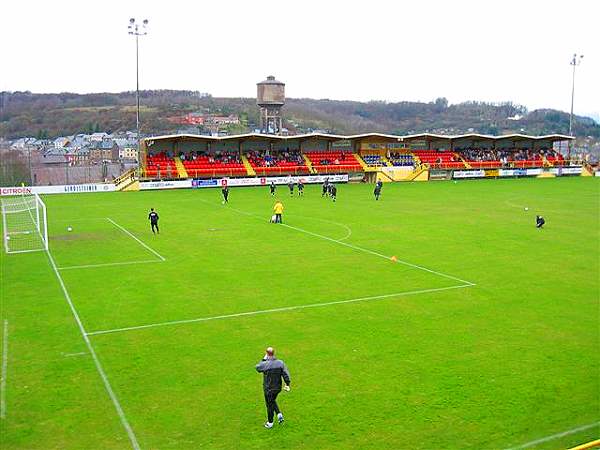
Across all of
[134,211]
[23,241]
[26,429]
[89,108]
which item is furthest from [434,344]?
[89,108]

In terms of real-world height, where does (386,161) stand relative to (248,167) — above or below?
above

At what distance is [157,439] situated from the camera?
9875 mm

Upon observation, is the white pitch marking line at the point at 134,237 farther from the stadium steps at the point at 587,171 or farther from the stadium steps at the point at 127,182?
the stadium steps at the point at 587,171

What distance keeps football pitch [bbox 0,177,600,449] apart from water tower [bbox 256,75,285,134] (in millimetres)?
86359

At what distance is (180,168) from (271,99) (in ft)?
173

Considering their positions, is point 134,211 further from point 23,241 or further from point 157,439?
point 157,439

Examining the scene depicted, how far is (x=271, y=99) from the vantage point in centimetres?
11488

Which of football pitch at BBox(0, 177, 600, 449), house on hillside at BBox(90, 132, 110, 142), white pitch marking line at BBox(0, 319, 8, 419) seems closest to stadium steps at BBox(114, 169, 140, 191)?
football pitch at BBox(0, 177, 600, 449)

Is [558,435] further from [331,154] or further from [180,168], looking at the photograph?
[331,154]

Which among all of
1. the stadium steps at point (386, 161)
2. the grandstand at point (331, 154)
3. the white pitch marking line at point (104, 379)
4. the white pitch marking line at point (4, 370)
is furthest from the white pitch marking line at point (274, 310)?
the stadium steps at point (386, 161)

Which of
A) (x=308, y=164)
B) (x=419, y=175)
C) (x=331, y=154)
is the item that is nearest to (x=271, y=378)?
(x=308, y=164)

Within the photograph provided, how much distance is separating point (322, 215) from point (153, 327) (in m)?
24.2

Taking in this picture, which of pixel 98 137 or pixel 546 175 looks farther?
pixel 98 137

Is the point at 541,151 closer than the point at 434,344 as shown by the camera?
No
